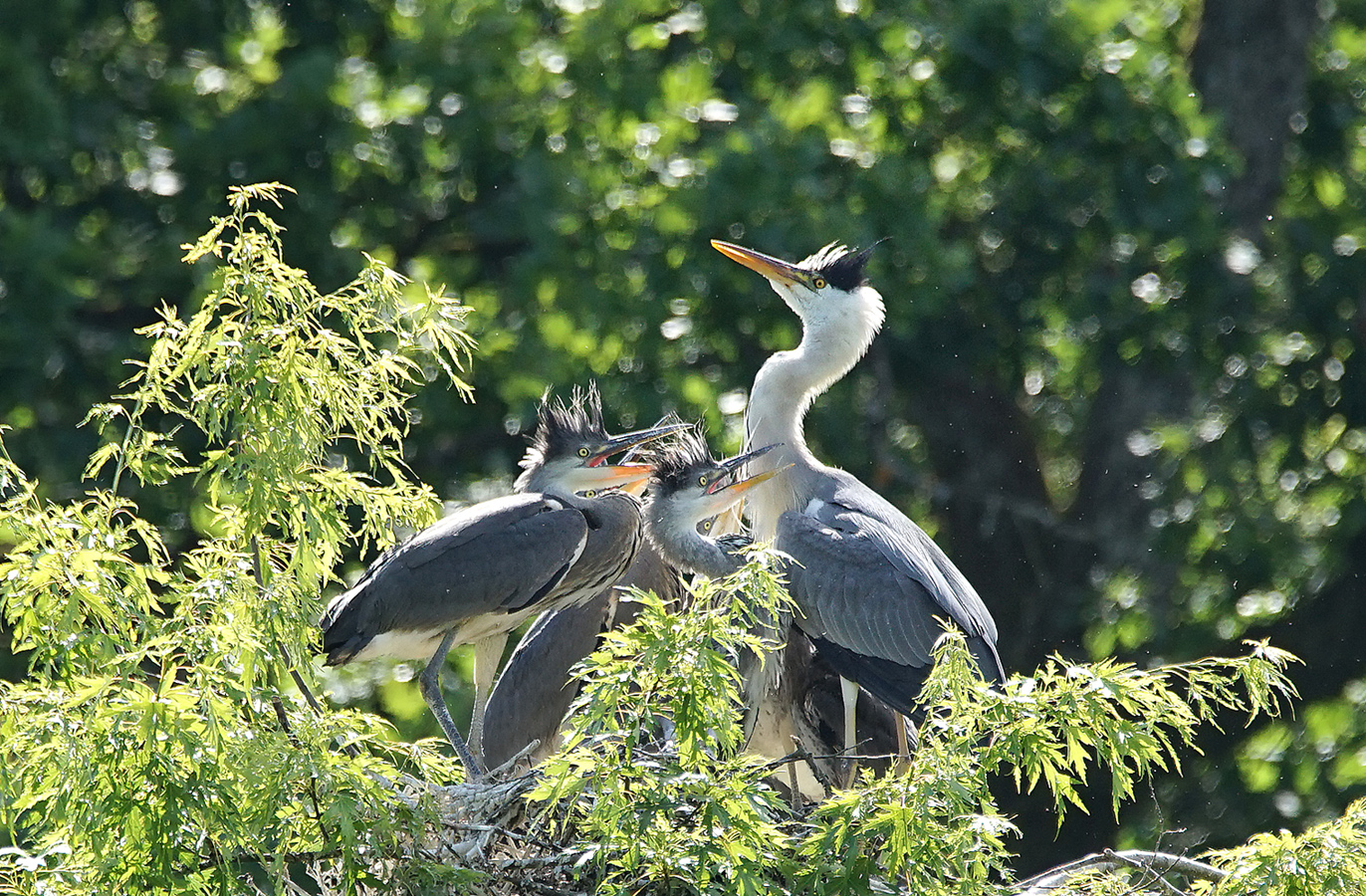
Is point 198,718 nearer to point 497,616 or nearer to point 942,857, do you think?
point 942,857

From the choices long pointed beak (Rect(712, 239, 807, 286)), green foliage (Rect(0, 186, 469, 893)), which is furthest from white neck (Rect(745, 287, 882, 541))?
green foliage (Rect(0, 186, 469, 893))

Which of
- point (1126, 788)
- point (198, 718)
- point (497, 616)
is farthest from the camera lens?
point (497, 616)

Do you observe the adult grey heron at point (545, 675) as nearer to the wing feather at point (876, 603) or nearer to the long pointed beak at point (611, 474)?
the long pointed beak at point (611, 474)

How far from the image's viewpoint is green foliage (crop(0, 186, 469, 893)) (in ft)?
9.91

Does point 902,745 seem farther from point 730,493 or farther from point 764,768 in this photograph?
point 764,768

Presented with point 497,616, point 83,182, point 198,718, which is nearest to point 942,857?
point 198,718

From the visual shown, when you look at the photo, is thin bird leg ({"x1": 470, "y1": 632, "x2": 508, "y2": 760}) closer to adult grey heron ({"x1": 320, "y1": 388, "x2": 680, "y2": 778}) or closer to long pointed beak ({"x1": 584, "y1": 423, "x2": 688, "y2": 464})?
adult grey heron ({"x1": 320, "y1": 388, "x2": 680, "y2": 778})

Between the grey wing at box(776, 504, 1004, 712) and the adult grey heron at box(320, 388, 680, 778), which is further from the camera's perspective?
the adult grey heron at box(320, 388, 680, 778)

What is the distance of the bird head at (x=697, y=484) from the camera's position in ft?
18.3

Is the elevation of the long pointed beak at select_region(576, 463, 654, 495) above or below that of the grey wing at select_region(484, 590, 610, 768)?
above

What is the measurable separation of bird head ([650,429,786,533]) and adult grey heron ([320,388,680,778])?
249 mm

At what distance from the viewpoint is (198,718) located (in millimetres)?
3006

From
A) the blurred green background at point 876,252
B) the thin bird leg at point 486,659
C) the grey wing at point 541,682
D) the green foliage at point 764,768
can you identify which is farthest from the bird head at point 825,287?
the green foliage at point 764,768

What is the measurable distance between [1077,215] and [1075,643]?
2.21 metres
